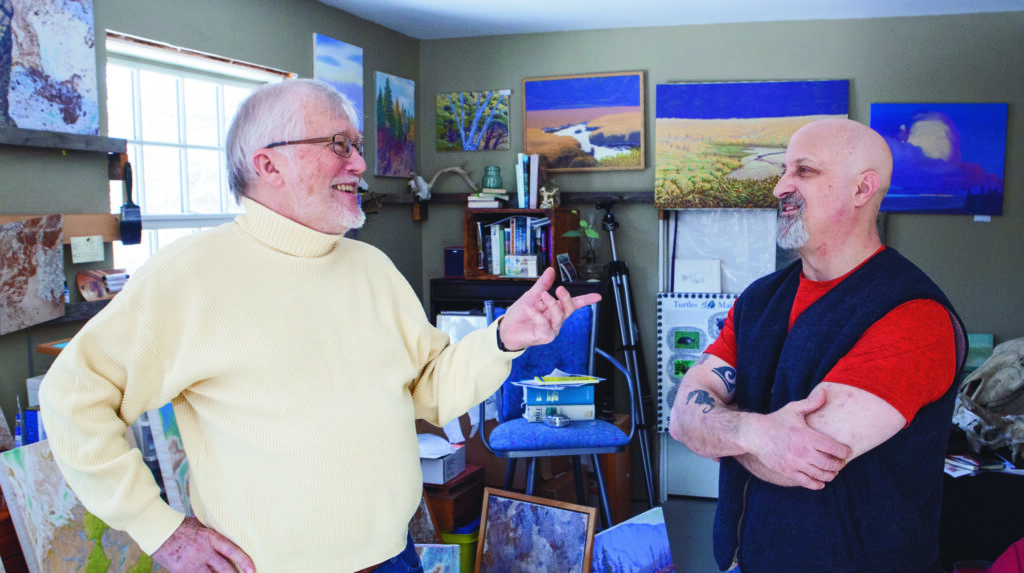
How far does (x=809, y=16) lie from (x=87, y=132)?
3.64 m

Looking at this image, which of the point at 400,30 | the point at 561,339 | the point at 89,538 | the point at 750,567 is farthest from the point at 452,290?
the point at 750,567

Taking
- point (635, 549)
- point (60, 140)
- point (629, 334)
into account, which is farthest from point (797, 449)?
point (629, 334)

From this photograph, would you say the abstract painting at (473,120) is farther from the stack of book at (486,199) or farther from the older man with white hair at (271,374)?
the older man with white hair at (271,374)

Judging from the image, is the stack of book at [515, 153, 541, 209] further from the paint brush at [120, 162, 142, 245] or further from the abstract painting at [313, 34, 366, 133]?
the paint brush at [120, 162, 142, 245]

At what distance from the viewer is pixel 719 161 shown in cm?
441

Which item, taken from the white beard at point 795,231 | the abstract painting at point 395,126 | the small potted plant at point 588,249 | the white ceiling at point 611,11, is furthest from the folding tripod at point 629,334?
the white beard at point 795,231

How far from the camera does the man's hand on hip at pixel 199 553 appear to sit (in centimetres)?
148

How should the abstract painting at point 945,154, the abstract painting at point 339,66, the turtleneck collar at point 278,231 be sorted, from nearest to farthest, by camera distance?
the turtleneck collar at point 278,231
the abstract painting at point 339,66
the abstract painting at point 945,154

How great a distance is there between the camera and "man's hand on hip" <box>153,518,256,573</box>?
58.4 inches

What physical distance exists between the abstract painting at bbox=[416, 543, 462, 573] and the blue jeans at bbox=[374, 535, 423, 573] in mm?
1108

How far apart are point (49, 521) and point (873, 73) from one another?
14.3 ft

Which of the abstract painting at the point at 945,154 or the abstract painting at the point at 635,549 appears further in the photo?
the abstract painting at the point at 945,154

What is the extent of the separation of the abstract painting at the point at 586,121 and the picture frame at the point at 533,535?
2.29 meters

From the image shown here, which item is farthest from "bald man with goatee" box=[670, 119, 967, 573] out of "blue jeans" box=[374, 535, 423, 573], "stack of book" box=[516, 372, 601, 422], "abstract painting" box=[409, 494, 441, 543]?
"abstract painting" box=[409, 494, 441, 543]
